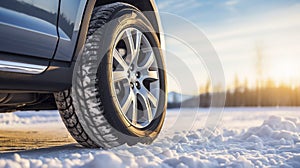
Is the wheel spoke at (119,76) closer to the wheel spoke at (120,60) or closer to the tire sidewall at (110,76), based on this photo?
the wheel spoke at (120,60)

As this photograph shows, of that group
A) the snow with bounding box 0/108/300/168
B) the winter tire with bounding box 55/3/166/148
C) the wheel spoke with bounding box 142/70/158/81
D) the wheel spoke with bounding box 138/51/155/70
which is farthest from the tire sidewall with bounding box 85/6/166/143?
the wheel spoke with bounding box 142/70/158/81

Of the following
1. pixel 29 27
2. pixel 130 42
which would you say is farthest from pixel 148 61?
pixel 29 27

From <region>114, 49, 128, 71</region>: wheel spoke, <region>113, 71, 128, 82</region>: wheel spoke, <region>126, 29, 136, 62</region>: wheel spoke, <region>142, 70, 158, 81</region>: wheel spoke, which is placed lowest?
<region>113, 71, 128, 82</region>: wheel spoke

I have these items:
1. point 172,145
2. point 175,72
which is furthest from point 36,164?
point 175,72

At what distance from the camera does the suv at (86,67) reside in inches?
85.4

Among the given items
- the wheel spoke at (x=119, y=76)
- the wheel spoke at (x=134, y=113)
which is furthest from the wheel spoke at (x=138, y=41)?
the wheel spoke at (x=134, y=113)

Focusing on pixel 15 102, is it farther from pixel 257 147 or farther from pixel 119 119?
pixel 257 147

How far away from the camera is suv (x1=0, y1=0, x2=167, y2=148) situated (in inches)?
85.4

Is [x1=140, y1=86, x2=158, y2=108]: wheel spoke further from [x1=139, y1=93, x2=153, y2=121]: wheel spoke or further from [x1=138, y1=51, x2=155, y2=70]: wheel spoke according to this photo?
[x1=138, y1=51, x2=155, y2=70]: wheel spoke

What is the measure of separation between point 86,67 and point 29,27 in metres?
0.53

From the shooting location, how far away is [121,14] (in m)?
2.96

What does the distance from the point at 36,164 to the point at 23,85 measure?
0.48 metres

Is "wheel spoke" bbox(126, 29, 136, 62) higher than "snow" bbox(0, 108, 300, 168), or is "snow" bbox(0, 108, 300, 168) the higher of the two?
"wheel spoke" bbox(126, 29, 136, 62)

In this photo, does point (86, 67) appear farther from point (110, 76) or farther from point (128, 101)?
point (128, 101)
